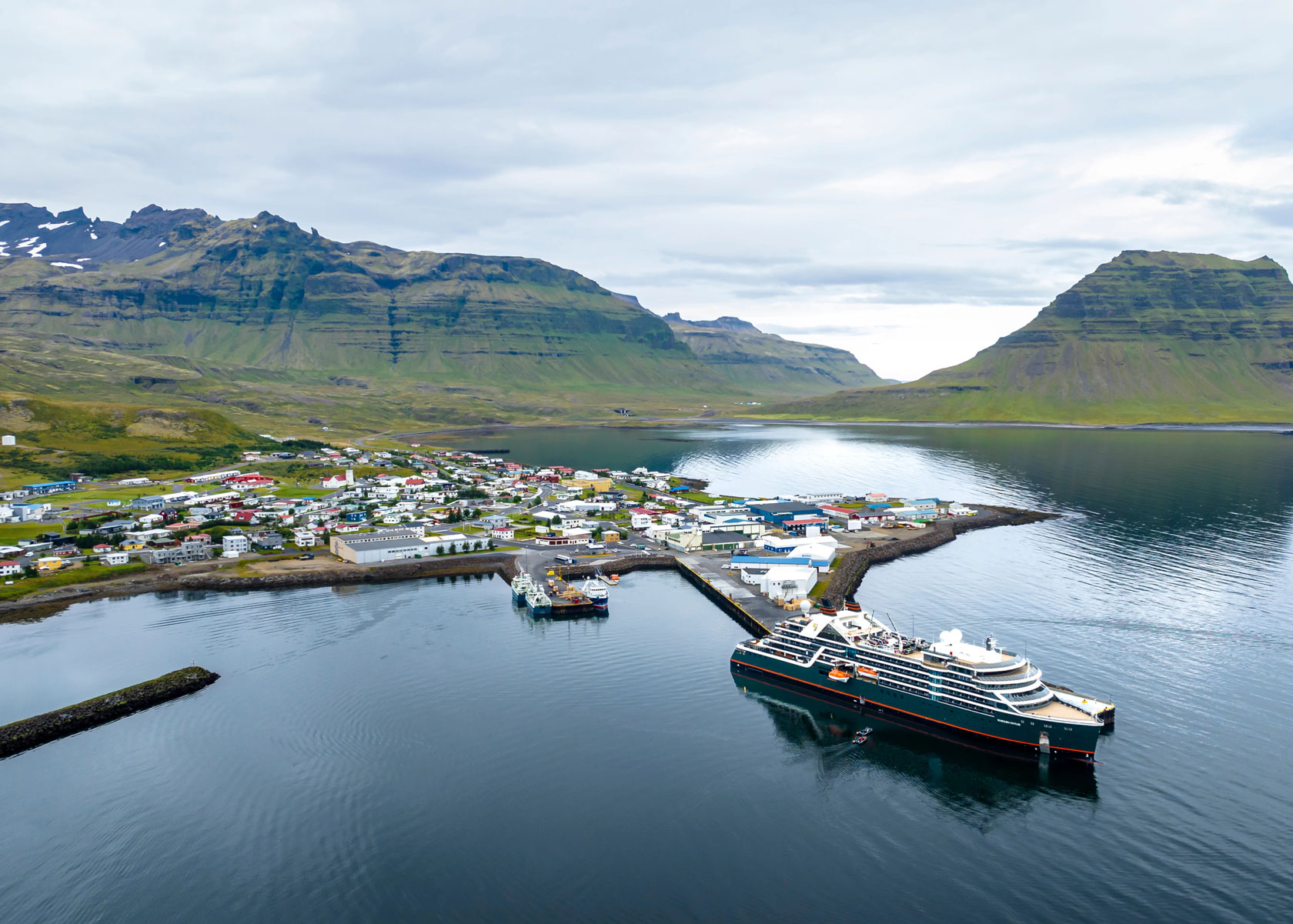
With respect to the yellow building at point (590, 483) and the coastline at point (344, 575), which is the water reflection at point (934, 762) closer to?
the coastline at point (344, 575)

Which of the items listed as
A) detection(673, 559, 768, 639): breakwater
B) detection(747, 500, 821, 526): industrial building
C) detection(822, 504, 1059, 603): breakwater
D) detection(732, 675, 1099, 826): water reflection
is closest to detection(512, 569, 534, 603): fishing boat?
detection(673, 559, 768, 639): breakwater

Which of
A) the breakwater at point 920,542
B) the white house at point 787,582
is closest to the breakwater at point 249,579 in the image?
the white house at point 787,582

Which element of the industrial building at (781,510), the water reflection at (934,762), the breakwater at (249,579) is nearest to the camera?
the water reflection at (934,762)

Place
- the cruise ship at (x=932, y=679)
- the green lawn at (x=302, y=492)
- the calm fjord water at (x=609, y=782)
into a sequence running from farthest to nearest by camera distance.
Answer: the green lawn at (x=302, y=492) < the cruise ship at (x=932, y=679) < the calm fjord water at (x=609, y=782)

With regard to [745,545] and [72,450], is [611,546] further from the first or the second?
[72,450]

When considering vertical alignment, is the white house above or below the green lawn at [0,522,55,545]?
above

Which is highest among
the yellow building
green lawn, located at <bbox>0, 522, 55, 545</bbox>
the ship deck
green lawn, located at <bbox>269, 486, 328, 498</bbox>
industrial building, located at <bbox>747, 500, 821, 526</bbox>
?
industrial building, located at <bbox>747, 500, 821, 526</bbox>

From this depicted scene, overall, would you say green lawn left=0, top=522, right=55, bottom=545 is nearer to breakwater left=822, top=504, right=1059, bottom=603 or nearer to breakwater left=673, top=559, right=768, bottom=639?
breakwater left=673, top=559, right=768, bottom=639

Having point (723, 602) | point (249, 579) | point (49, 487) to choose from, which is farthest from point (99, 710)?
point (49, 487)
